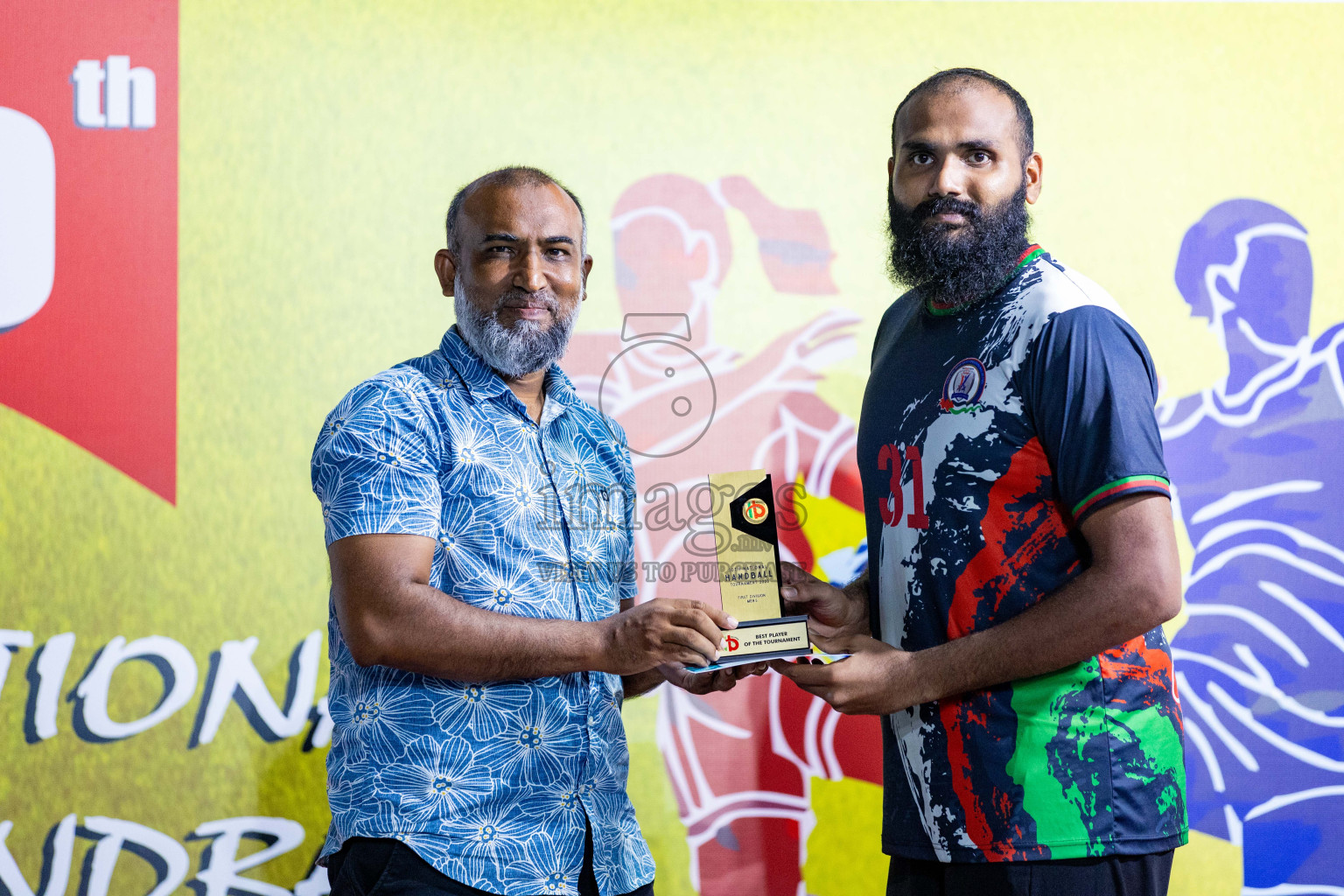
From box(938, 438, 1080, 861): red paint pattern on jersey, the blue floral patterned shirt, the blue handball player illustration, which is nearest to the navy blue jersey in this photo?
box(938, 438, 1080, 861): red paint pattern on jersey

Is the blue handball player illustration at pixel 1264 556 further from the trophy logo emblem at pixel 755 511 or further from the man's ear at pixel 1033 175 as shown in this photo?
the trophy logo emblem at pixel 755 511

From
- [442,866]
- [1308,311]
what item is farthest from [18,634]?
[1308,311]

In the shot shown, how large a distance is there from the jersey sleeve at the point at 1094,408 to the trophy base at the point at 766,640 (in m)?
0.44

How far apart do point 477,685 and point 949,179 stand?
3.72ft

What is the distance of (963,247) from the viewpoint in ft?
→ 5.54

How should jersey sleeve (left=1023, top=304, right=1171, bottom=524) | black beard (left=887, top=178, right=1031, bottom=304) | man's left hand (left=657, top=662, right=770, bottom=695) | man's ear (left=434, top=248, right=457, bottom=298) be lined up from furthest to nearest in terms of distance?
1. man's ear (left=434, top=248, right=457, bottom=298)
2. man's left hand (left=657, top=662, right=770, bottom=695)
3. black beard (left=887, top=178, right=1031, bottom=304)
4. jersey sleeve (left=1023, top=304, right=1171, bottom=524)

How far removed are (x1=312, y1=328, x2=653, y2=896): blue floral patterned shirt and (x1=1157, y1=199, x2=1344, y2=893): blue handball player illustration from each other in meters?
1.80

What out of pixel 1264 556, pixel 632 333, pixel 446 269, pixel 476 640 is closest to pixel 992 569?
pixel 476 640

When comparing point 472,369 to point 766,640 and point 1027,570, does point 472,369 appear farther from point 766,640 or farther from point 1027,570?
point 1027,570

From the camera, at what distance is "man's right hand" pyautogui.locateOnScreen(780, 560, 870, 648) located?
5.97ft

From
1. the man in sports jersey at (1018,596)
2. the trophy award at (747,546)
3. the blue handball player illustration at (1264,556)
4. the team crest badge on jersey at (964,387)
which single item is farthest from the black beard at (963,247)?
the blue handball player illustration at (1264,556)

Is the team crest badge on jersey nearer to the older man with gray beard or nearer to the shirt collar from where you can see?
the older man with gray beard

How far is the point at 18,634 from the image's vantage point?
2498 millimetres

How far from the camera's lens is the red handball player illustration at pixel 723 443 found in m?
2.63
